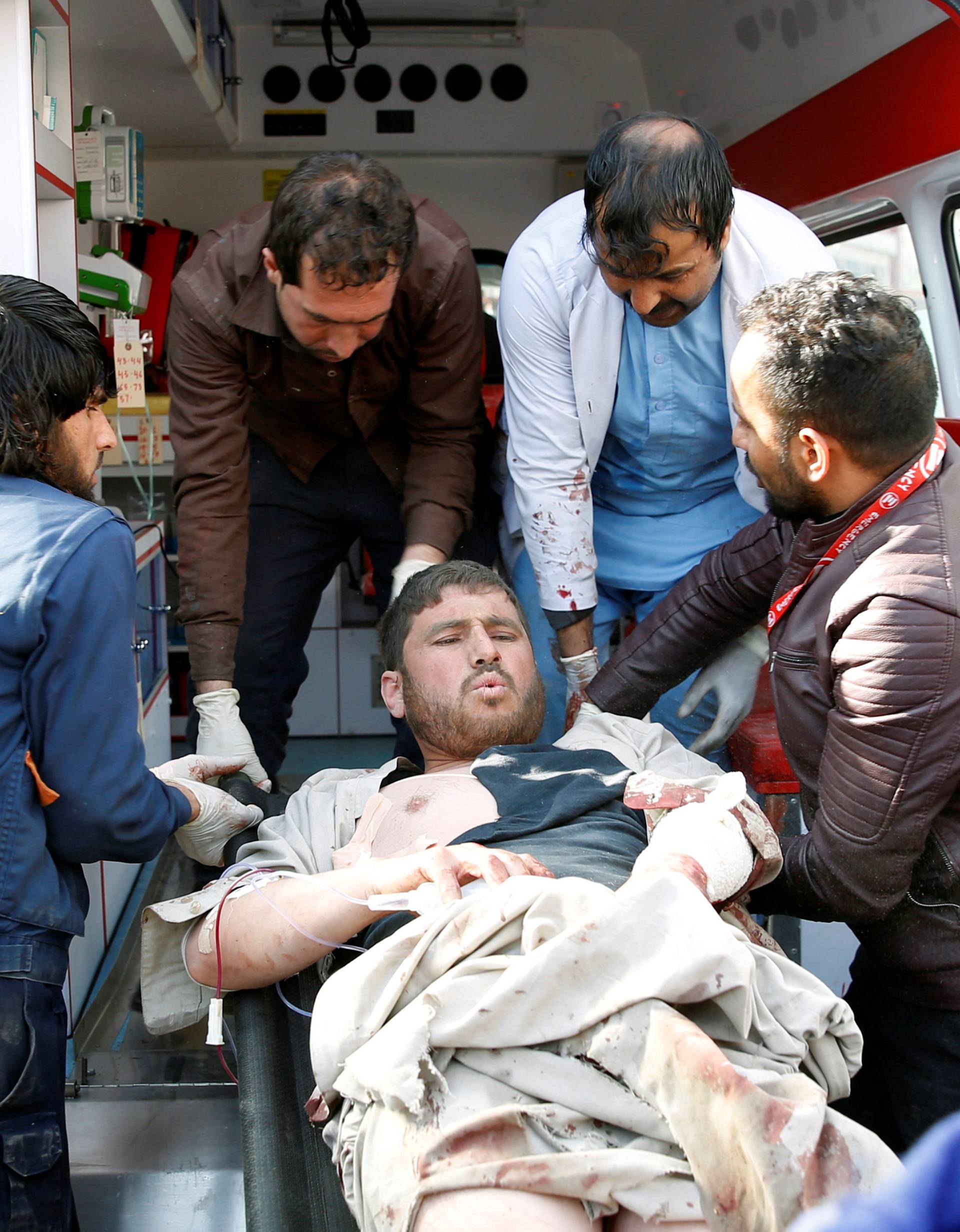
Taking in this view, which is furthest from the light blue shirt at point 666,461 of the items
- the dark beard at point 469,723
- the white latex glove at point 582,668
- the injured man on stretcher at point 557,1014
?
the injured man on stretcher at point 557,1014

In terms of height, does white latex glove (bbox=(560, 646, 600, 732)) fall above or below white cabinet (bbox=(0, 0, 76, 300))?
below

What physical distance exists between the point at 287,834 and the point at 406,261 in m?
1.15

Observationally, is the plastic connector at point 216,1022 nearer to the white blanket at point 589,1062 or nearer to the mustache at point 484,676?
the white blanket at point 589,1062

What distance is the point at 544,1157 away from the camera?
49.9 inches

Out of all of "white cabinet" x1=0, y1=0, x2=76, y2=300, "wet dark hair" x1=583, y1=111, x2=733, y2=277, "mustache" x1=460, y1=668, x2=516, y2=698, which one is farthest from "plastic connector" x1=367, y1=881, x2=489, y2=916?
"white cabinet" x1=0, y1=0, x2=76, y2=300

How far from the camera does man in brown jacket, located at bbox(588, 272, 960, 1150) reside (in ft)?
5.14

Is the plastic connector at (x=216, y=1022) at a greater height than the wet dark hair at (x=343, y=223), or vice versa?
the wet dark hair at (x=343, y=223)

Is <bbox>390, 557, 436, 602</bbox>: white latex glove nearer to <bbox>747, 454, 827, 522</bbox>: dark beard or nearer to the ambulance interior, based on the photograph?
the ambulance interior

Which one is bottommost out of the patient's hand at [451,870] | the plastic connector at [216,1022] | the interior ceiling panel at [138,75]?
the plastic connector at [216,1022]

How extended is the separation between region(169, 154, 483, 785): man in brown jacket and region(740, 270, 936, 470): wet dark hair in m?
0.89

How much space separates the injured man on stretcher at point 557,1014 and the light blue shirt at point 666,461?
0.90 m

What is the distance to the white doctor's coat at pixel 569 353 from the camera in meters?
2.40

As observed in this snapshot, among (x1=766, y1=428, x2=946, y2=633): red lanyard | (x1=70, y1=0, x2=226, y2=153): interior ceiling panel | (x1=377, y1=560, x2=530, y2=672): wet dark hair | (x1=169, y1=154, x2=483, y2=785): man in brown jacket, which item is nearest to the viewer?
(x1=766, y1=428, x2=946, y2=633): red lanyard

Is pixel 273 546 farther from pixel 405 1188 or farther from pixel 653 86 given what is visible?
pixel 653 86
